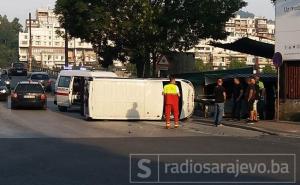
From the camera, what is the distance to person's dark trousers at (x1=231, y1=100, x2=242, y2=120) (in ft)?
84.3

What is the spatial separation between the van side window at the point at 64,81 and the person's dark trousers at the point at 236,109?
8.48 metres

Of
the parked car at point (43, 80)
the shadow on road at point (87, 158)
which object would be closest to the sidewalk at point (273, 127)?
the shadow on road at point (87, 158)

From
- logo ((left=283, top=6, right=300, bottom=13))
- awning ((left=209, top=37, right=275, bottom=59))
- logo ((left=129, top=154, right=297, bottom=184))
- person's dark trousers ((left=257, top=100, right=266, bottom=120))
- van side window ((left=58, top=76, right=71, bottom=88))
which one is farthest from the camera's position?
awning ((left=209, top=37, right=275, bottom=59))

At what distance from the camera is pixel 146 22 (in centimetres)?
3400

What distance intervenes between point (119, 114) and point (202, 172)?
46.2 feet

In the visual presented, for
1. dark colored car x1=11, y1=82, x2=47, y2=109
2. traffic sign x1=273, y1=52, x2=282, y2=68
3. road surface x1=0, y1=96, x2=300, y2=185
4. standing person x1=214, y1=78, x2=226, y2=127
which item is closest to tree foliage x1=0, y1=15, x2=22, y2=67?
dark colored car x1=11, y1=82, x2=47, y2=109

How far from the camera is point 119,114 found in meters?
25.1

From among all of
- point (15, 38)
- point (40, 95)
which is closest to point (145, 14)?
point (40, 95)

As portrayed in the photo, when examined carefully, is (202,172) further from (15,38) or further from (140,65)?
(15,38)

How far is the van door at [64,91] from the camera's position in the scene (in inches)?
1197

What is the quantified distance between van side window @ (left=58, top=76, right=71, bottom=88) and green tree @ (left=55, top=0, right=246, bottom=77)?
4.58 meters

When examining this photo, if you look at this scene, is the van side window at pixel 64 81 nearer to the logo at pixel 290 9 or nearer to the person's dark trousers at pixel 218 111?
the person's dark trousers at pixel 218 111

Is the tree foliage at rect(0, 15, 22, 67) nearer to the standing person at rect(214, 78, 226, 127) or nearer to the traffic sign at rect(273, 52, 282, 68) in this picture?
the traffic sign at rect(273, 52, 282, 68)

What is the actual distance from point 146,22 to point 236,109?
381 inches
